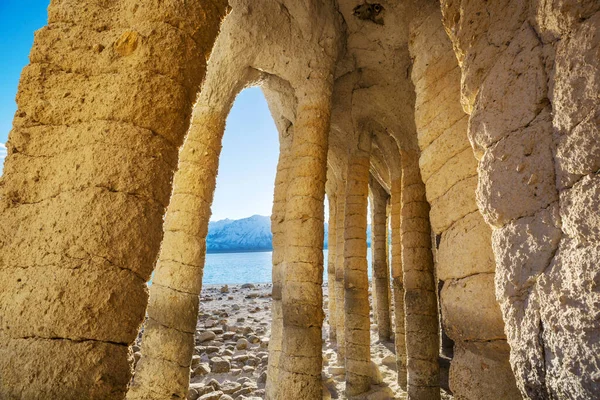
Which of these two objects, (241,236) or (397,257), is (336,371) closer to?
(397,257)

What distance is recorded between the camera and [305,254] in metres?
5.06

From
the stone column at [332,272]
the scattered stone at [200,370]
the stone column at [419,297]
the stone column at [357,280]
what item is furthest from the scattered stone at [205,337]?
the stone column at [419,297]

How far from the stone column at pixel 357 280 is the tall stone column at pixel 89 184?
5.74 meters

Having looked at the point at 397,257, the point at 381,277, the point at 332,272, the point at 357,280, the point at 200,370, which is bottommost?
the point at 200,370

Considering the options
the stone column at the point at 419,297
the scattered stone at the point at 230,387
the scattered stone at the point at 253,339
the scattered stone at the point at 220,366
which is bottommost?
the scattered stone at the point at 230,387

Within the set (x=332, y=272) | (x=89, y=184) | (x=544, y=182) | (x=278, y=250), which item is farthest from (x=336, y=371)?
(x=544, y=182)

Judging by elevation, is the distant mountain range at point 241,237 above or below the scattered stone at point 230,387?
above

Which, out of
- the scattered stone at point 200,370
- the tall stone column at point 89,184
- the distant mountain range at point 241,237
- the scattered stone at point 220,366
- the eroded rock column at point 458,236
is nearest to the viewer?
the tall stone column at point 89,184

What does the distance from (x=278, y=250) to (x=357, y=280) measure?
194 centimetres

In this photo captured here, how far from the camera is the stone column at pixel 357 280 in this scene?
6504 millimetres

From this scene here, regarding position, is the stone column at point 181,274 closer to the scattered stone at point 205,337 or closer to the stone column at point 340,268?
the scattered stone at point 205,337

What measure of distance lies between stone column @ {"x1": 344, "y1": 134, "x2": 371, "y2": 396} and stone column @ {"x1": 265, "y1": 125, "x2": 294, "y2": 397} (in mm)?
1608

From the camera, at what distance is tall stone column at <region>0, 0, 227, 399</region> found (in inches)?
61.1

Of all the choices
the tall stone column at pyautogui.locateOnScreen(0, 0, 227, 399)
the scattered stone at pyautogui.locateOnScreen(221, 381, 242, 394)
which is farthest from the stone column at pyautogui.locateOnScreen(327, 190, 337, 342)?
the tall stone column at pyautogui.locateOnScreen(0, 0, 227, 399)
